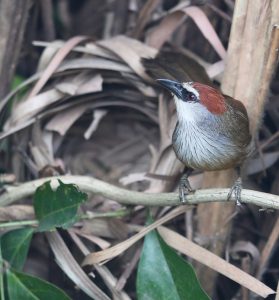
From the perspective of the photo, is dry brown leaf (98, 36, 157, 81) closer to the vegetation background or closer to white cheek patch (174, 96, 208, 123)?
the vegetation background

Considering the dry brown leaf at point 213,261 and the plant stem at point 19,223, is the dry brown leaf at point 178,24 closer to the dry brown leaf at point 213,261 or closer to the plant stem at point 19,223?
the dry brown leaf at point 213,261

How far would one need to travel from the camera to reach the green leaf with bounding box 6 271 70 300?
2592mm

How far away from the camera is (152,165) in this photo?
3537 millimetres

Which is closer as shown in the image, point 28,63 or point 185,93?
point 185,93

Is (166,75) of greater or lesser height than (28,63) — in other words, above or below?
above

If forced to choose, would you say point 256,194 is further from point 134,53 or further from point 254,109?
point 134,53

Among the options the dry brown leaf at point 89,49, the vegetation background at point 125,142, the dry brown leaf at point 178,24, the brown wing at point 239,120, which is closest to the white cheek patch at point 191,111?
the brown wing at point 239,120

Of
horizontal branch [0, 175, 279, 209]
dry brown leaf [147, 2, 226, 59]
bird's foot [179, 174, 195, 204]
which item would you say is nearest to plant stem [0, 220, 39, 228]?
horizontal branch [0, 175, 279, 209]

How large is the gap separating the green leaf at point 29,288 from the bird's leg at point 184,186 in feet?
2.20

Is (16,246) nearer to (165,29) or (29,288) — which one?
(29,288)

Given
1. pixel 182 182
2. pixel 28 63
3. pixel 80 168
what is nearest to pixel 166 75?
pixel 182 182

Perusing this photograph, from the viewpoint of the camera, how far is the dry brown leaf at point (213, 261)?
2818 millimetres

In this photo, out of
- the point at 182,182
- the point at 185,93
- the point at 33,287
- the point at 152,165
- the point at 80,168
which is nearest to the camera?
the point at 33,287

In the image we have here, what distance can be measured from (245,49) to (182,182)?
2.29 feet
